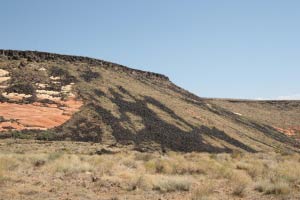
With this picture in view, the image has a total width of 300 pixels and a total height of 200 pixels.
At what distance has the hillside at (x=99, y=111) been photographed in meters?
33.6

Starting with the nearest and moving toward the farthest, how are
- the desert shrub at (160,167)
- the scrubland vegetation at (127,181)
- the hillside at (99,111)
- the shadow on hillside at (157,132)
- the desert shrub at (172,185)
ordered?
the scrubland vegetation at (127,181)
the desert shrub at (172,185)
the desert shrub at (160,167)
the hillside at (99,111)
the shadow on hillside at (157,132)

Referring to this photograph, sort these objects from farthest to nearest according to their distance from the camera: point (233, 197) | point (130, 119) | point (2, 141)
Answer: point (130, 119)
point (2, 141)
point (233, 197)

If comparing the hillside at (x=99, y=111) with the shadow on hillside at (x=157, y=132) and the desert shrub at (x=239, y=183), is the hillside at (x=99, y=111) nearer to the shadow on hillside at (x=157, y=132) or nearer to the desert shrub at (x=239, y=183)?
the shadow on hillside at (x=157, y=132)

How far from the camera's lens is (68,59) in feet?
180

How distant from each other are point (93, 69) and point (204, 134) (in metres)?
19.0

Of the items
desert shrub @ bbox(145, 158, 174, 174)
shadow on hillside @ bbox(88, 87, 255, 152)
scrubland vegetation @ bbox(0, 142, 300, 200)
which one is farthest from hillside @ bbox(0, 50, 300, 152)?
scrubland vegetation @ bbox(0, 142, 300, 200)

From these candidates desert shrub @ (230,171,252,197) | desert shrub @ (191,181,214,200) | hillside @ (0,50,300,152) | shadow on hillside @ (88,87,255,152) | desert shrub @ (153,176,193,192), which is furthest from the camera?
shadow on hillside @ (88,87,255,152)

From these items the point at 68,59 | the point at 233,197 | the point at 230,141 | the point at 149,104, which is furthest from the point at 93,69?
the point at 233,197

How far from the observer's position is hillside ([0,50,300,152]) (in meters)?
33.6

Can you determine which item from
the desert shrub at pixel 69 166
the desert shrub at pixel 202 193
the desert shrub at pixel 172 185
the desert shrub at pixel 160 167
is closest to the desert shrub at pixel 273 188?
the desert shrub at pixel 202 193

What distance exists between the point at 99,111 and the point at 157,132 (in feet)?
18.8

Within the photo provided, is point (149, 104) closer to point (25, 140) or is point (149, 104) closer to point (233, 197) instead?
point (25, 140)

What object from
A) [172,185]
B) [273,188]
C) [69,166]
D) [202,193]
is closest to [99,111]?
[69,166]

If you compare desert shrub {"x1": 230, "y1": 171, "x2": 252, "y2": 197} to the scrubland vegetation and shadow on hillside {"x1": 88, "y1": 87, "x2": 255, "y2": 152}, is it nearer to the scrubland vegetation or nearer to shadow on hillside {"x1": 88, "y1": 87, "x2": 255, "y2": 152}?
the scrubland vegetation
